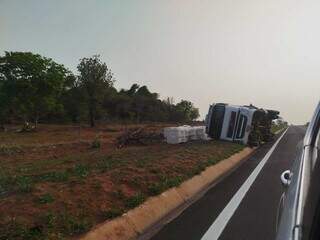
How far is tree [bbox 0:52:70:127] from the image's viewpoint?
166 feet

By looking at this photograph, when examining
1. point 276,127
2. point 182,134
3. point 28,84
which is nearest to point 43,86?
point 28,84

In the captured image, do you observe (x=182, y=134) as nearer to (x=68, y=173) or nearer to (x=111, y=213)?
(x=68, y=173)

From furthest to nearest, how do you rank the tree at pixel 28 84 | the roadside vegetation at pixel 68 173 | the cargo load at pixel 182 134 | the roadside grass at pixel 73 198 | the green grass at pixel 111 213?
the tree at pixel 28 84 < the cargo load at pixel 182 134 < the green grass at pixel 111 213 < the roadside vegetation at pixel 68 173 < the roadside grass at pixel 73 198

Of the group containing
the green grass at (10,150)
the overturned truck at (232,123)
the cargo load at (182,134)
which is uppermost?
the overturned truck at (232,123)

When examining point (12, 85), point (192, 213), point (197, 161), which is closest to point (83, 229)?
point (192, 213)

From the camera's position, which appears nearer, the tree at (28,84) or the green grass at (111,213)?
the green grass at (111,213)

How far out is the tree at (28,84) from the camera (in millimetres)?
50656

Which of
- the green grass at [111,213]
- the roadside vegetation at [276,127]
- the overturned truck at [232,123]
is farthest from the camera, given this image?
the roadside vegetation at [276,127]

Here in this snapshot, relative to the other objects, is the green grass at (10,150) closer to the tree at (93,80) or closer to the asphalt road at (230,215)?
the asphalt road at (230,215)

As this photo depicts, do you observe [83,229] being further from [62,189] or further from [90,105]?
[90,105]

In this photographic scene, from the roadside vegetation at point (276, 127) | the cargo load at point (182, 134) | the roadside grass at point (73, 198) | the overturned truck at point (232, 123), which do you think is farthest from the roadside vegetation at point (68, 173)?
the roadside vegetation at point (276, 127)

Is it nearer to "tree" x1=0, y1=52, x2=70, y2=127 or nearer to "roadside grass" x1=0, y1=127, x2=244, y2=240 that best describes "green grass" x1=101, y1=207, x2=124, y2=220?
"roadside grass" x1=0, y1=127, x2=244, y2=240

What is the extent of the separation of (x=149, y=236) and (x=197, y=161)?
1029 centimetres

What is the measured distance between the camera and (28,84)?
5109cm
